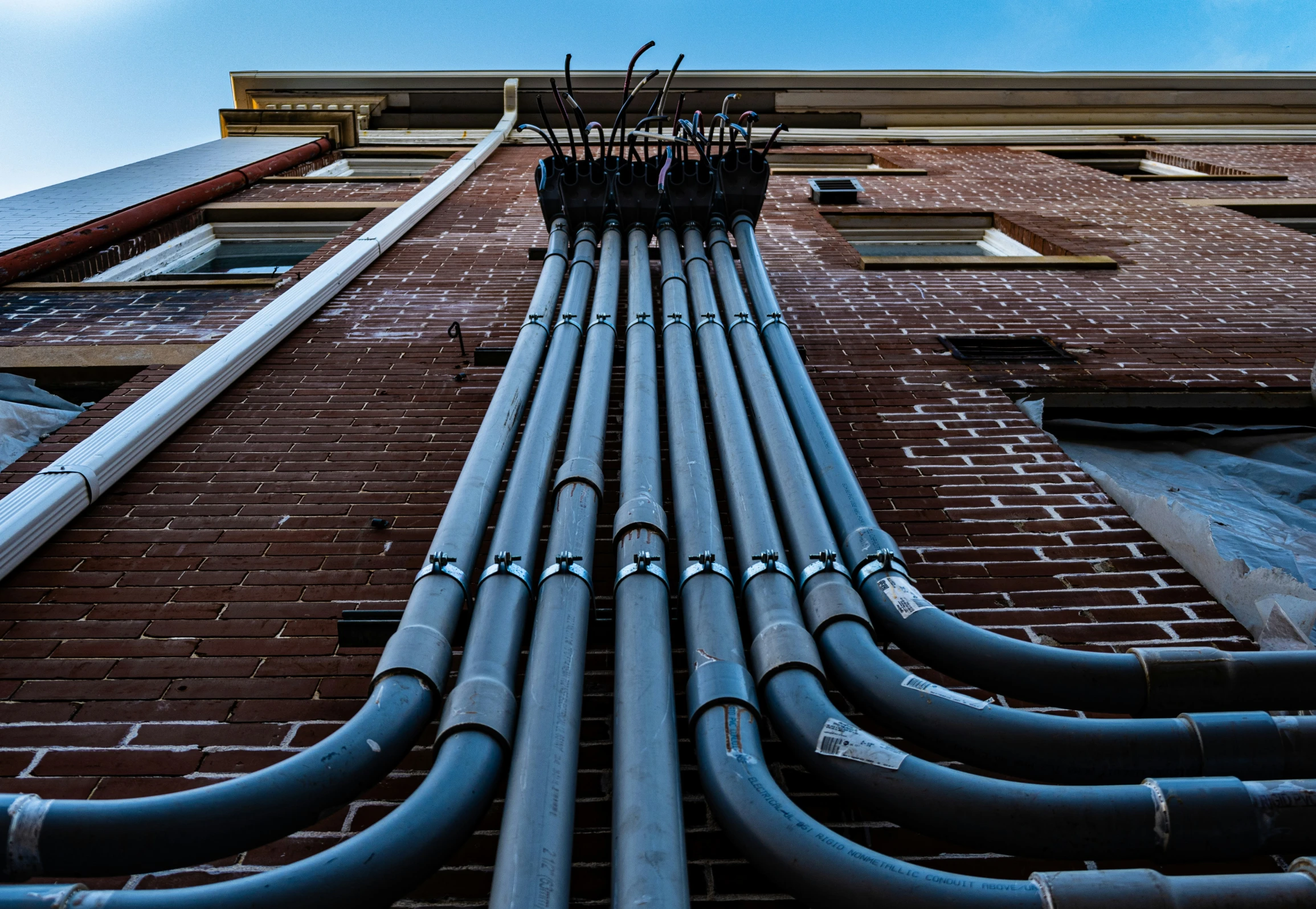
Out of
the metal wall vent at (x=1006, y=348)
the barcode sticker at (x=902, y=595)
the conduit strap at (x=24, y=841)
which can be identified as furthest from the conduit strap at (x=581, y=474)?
the metal wall vent at (x=1006, y=348)

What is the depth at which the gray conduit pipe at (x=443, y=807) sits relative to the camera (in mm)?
1374

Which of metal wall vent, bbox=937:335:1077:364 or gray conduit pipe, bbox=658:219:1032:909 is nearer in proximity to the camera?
gray conduit pipe, bbox=658:219:1032:909

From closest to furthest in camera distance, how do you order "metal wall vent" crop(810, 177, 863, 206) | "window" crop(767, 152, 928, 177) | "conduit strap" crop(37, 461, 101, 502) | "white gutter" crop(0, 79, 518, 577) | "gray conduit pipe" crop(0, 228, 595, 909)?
"gray conduit pipe" crop(0, 228, 595, 909) < "white gutter" crop(0, 79, 518, 577) < "conduit strap" crop(37, 461, 101, 502) < "metal wall vent" crop(810, 177, 863, 206) < "window" crop(767, 152, 928, 177)

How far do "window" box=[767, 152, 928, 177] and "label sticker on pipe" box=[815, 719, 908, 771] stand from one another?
8.08m

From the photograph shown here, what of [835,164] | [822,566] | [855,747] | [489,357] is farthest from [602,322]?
[835,164]

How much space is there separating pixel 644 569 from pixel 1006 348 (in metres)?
3.25

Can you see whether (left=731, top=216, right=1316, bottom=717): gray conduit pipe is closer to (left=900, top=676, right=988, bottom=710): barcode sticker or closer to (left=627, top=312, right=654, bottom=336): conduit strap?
(left=900, top=676, right=988, bottom=710): barcode sticker

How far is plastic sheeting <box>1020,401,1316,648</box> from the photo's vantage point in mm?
2549

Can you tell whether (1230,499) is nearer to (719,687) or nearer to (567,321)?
(719,687)

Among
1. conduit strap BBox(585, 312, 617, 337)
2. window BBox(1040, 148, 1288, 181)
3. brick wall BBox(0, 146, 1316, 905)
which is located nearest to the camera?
brick wall BBox(0, 146, 1316, 905)

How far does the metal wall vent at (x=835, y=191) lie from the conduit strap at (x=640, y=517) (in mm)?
6040

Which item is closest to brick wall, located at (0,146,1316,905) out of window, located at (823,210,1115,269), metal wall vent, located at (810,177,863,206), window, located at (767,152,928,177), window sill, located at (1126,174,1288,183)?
window, located at (823,210,1115,269)

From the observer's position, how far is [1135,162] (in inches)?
430

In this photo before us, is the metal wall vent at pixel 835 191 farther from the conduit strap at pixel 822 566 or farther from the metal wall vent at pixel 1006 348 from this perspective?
the conduit strap at pixel 822 566
